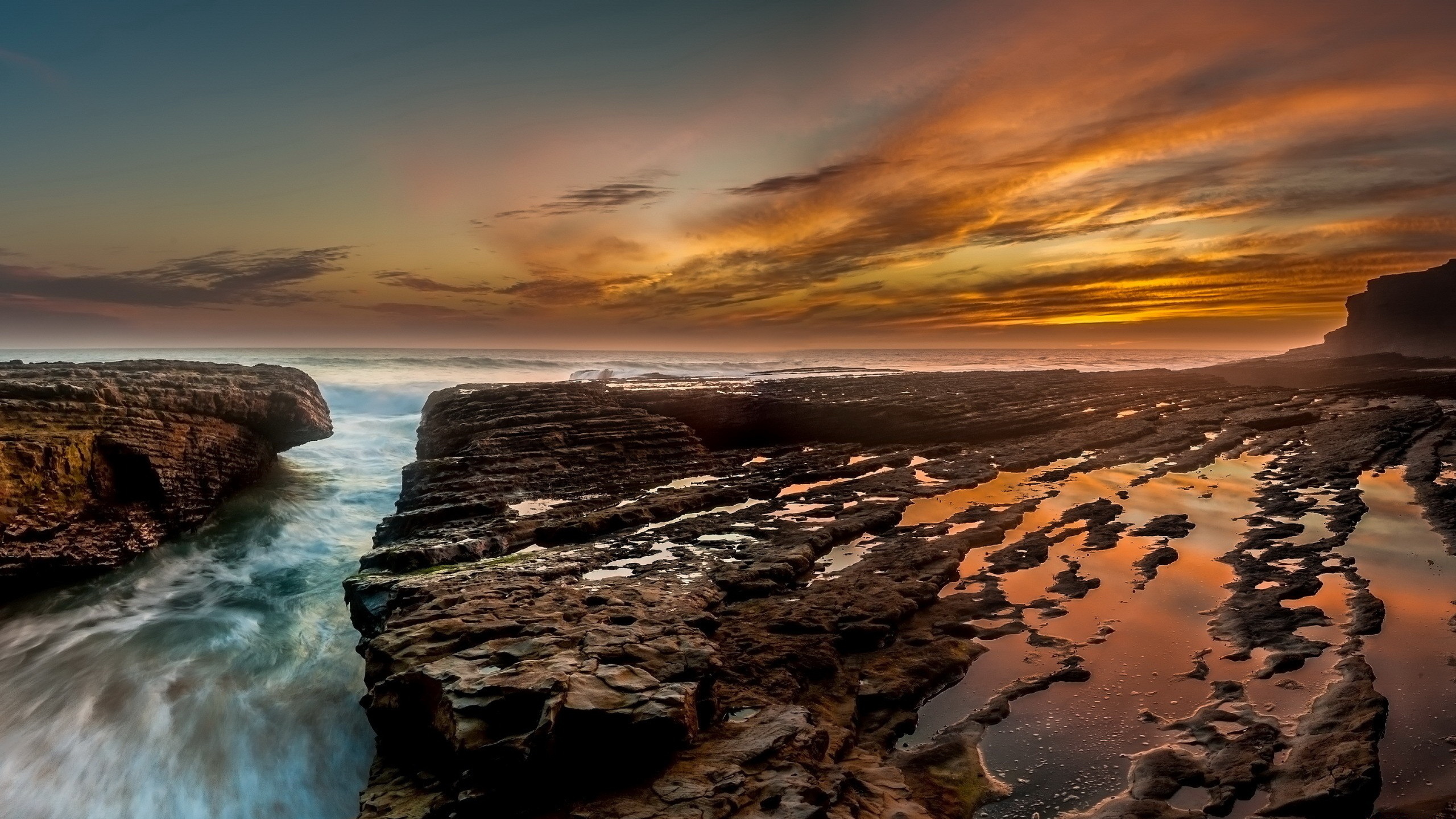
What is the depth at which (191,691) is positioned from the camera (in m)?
9.48

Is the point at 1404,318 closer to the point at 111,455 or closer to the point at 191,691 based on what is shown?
the point at 191,691

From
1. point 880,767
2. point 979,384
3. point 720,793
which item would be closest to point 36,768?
point 720,793

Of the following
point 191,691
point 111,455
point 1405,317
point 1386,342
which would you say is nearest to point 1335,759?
point 191,691

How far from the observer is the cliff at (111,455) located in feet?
37.1

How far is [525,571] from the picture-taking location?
985 cm

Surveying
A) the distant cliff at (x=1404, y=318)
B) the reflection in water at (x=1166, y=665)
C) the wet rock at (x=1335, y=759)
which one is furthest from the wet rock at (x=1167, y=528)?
the distant cliff at (x=1404, y=318)

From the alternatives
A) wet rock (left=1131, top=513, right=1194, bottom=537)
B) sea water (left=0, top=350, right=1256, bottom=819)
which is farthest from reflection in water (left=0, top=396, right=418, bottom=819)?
wet rock (left=1131, top=513, right=1194, bottom=537)

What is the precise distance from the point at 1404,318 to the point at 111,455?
11575 cm

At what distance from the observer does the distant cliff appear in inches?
2943

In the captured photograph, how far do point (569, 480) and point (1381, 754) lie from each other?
14.9 meters

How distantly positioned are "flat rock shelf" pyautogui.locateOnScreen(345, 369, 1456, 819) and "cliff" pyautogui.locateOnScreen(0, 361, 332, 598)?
4867mm

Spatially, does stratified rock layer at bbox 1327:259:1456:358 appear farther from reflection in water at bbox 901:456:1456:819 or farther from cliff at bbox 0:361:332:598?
cliff at bbox 0:361:332:598

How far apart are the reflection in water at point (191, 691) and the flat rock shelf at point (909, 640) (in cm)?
156

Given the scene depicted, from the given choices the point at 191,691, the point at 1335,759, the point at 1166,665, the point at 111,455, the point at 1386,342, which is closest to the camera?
the point at 1335,759
